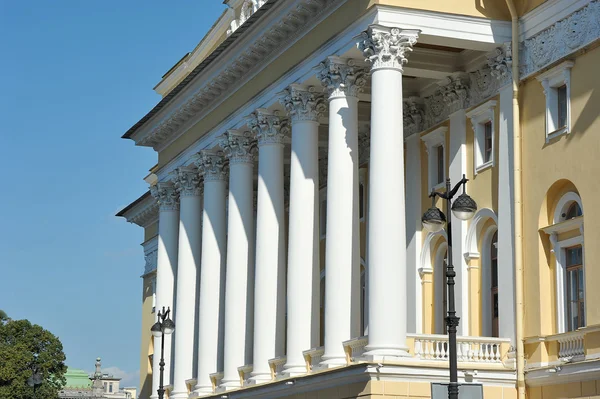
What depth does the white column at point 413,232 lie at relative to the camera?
3616 centimetres

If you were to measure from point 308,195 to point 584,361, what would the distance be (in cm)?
1007

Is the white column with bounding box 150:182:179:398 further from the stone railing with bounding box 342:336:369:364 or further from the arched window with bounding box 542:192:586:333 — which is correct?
the arched window with bounding box 542:192:586:333

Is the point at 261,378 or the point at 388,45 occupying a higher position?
the point at 388,45

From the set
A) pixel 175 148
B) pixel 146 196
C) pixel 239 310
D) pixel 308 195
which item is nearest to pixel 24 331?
pixel 146 196

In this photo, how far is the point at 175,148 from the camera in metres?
47.6

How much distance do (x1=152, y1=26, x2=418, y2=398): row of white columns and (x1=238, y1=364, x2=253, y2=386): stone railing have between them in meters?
Answer: 0.17

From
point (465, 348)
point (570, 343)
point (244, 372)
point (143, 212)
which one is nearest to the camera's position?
point (570, 343)

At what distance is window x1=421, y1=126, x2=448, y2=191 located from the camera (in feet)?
118

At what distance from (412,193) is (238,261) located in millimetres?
6733

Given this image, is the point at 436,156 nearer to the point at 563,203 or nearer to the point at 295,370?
the point at 563,203

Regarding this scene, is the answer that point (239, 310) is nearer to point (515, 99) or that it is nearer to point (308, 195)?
point (308, 195)

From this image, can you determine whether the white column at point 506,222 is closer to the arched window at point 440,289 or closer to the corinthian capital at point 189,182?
the arched window at point 440,289

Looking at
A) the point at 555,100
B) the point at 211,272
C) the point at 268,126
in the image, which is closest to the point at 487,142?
the point at 555,100

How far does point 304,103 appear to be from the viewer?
119 feet
